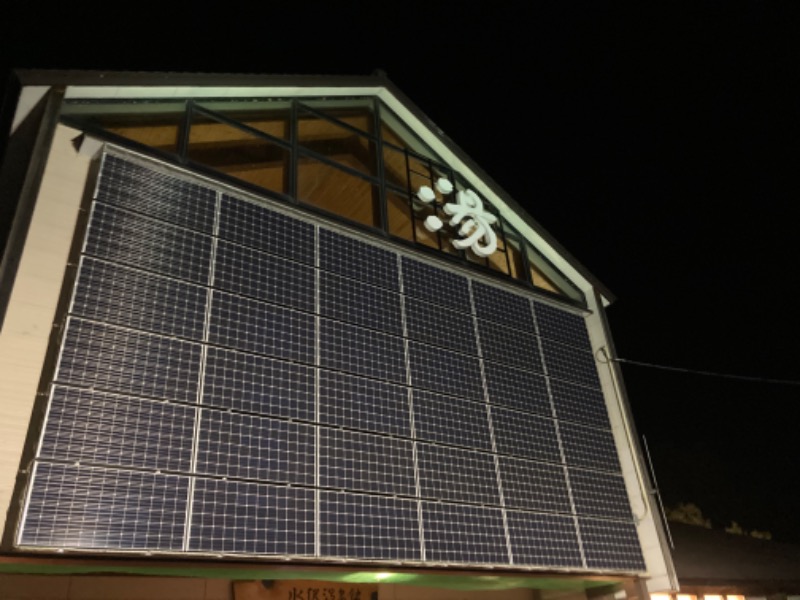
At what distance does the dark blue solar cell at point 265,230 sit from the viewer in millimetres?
8469

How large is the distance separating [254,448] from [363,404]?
171 centimetres

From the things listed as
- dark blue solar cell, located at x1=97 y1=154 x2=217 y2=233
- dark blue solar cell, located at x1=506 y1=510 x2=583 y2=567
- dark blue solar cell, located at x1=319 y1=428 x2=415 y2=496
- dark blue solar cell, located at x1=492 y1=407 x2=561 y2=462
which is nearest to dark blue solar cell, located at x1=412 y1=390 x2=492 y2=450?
dark blue solar cell, located at x1=492 y1=407 x2=561 y2=462

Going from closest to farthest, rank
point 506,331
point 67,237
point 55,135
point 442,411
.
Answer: point 67,237, point 55,135, point 442,411, point 506,331

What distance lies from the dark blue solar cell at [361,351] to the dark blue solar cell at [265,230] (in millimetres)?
1123

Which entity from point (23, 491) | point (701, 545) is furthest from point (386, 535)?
point (701, 545)

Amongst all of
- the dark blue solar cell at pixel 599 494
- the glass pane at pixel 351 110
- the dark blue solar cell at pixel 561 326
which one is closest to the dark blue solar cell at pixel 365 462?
the dark blue solar cell at pixel 599 494

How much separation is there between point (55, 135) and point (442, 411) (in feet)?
19.9

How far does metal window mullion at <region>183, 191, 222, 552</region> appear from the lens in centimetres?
622

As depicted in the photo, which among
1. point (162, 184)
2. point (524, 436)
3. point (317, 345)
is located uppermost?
point (162, 184)

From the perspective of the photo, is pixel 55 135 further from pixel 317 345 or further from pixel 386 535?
pixel 386 535

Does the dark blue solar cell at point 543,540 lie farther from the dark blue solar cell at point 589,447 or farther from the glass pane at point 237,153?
the glass pane at point 237,153

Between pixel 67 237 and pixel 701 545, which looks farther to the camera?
pixel 701 545

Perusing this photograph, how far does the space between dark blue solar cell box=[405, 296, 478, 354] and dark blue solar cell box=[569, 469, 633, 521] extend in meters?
2.55

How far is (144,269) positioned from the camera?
736 centimetres
